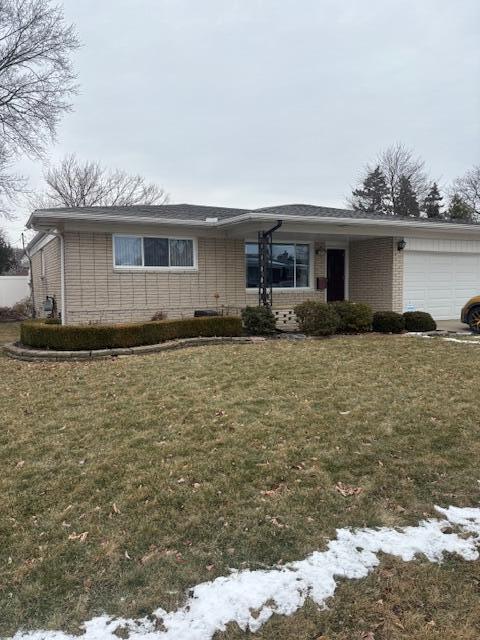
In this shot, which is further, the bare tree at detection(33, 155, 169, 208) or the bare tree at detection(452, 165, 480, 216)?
the bare tree at detection(452, 165, 480, 216)

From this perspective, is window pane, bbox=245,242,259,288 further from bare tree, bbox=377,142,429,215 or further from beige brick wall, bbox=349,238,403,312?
bare tree, bbox=377,142,429,215

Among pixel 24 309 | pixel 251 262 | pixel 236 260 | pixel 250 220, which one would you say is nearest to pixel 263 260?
pixel 250 220

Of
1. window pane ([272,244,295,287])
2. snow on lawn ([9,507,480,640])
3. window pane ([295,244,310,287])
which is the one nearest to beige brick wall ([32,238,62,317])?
window pane ([272,244,295,287])

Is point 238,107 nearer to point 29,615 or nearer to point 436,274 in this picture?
point 436,274

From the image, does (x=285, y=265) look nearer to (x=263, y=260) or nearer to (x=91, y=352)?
(x=263, y=260)

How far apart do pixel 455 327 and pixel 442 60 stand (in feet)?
25.7

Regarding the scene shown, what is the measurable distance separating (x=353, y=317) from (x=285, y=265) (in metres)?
3.32

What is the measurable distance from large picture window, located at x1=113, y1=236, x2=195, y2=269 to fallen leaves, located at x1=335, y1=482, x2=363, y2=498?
8.83 meters

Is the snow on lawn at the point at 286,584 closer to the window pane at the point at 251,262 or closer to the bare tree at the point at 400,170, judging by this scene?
the window pane at the point at 251,262

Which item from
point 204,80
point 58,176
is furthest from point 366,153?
point 204,80

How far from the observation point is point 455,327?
12086 millimetres

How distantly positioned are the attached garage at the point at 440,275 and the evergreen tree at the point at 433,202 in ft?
77.5

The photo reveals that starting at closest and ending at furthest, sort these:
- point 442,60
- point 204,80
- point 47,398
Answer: point 47,398 < point 442,60 < point 204,80

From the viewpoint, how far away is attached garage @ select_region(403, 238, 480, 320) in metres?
13.4
